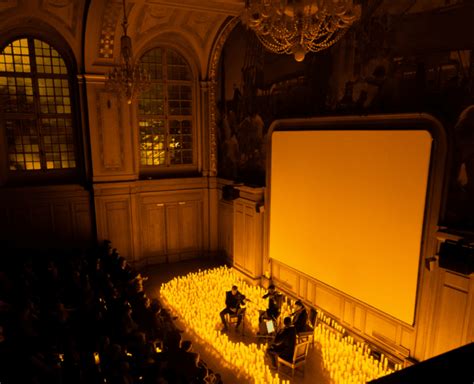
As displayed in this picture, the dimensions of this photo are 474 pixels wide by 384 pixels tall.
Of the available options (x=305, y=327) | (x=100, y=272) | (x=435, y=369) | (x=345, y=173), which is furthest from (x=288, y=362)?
(x=435, y=369)

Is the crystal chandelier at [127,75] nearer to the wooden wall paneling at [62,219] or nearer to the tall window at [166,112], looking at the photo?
the tall window at [166,112]

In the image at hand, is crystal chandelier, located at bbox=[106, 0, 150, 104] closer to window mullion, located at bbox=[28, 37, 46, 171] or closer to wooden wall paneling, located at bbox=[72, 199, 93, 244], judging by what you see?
window mullion, located at bbox=[28, 37, 46, 171]

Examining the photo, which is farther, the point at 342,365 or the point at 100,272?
the point at 100,272

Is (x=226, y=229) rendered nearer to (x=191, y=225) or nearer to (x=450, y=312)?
(x=191, y=225)

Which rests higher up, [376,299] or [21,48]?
[21,48]

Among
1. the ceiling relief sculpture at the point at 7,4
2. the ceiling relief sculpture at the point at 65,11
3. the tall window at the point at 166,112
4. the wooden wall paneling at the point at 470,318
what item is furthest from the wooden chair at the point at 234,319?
the ceiling relief sculpture at the point at 7,4

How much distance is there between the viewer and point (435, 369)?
4.33ft

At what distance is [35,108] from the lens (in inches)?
350

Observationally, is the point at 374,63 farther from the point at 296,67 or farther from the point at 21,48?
the point at 21,48

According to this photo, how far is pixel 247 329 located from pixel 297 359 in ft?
5.26

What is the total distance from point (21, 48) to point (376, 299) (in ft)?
30.7

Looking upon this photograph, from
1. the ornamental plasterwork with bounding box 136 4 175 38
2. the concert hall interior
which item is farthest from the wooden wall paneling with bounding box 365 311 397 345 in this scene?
the ornamental plasterwork with bounding box 136 4 175 38

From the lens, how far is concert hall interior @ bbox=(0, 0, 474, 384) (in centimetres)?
459

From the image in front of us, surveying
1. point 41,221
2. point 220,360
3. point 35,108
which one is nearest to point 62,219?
point 41,221
